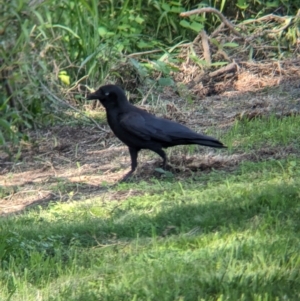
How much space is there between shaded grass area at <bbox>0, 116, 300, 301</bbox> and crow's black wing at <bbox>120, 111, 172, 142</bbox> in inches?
17.2

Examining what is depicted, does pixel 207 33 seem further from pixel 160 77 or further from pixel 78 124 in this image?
pixel 78 124

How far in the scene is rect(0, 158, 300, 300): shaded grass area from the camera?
4.14 meters

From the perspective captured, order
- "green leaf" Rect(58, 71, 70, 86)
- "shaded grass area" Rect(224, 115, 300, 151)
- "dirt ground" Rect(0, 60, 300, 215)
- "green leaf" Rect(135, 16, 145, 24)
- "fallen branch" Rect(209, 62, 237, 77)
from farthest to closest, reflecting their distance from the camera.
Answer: "green leaf" Rect(135, 16, 145, 24) < "fallen branch" Rect(209, 62, 237, 77) < "green leaf" Rect(58, 71, 70, 86) < "shaded grass area" Rect(224, 115, 300, 151) < "dirt ground" Rect(0, 60, 300, 215)

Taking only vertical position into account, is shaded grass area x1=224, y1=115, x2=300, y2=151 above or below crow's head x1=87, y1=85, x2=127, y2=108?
below

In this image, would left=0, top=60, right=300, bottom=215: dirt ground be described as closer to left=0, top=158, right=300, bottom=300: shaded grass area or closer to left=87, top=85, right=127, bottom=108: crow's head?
left=0, top=158, right=300, bottom=300: shaded grass area

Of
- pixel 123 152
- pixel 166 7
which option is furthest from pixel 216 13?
pixel 123 152

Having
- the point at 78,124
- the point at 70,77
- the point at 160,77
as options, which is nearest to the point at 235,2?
the point at 160,77

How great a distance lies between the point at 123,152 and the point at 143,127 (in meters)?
1.03

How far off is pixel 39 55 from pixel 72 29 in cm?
149

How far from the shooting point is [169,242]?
508cm

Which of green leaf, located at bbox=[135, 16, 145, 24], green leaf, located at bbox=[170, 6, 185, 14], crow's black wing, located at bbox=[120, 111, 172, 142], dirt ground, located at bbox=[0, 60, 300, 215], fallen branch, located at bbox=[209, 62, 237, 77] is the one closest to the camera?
dirt ground, located at bbox=[0, 60, 300, 215]

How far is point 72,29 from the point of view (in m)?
10.3

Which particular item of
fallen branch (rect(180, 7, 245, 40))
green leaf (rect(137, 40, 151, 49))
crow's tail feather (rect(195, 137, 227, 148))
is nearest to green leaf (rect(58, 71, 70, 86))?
green leaf (rect(137, 40, 151, 49))

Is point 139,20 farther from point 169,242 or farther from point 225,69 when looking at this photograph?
point 169,242
